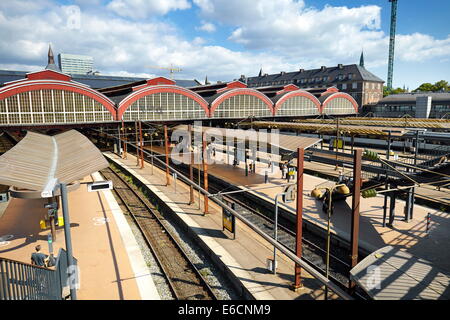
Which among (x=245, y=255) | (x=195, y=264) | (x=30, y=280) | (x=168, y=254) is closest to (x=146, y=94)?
(x=168, y=254)

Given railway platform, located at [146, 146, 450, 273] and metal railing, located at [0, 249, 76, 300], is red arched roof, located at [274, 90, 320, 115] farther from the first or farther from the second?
metal railing, located at [0, 249, 76, 300]

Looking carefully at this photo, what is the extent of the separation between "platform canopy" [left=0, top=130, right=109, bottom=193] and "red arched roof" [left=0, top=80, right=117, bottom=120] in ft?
58.8

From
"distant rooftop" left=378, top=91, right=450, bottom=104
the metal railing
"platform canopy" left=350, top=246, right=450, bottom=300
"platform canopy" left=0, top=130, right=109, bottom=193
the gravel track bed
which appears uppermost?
"distant rooftop" left=378, top=91, right=450, bottom=104

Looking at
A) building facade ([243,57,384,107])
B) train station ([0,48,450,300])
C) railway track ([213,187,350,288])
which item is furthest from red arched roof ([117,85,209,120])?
building facade ([243,57,384,107])

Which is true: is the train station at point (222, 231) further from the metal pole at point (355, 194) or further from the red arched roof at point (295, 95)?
the red arched roof at point (295, 95)

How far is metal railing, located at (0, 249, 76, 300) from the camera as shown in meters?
6.26

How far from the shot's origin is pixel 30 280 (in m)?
7.52

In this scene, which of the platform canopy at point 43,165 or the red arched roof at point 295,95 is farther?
the red arched roof at point 295,95

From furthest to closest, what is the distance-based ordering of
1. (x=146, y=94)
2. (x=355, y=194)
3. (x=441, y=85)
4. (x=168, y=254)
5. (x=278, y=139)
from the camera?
(x=441, y=85), (x=146, y=94), (x=278, y=139), (x=168, y=254), (x=355, y=194)

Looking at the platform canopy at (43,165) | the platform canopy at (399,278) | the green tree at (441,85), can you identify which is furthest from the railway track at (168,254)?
the green tree at (441,85)

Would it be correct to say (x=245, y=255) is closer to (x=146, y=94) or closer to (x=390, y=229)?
(x=390, y=229)

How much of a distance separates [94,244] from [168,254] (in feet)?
12.1

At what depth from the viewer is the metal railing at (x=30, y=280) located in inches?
247

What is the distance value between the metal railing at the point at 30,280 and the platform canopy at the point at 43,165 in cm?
350
